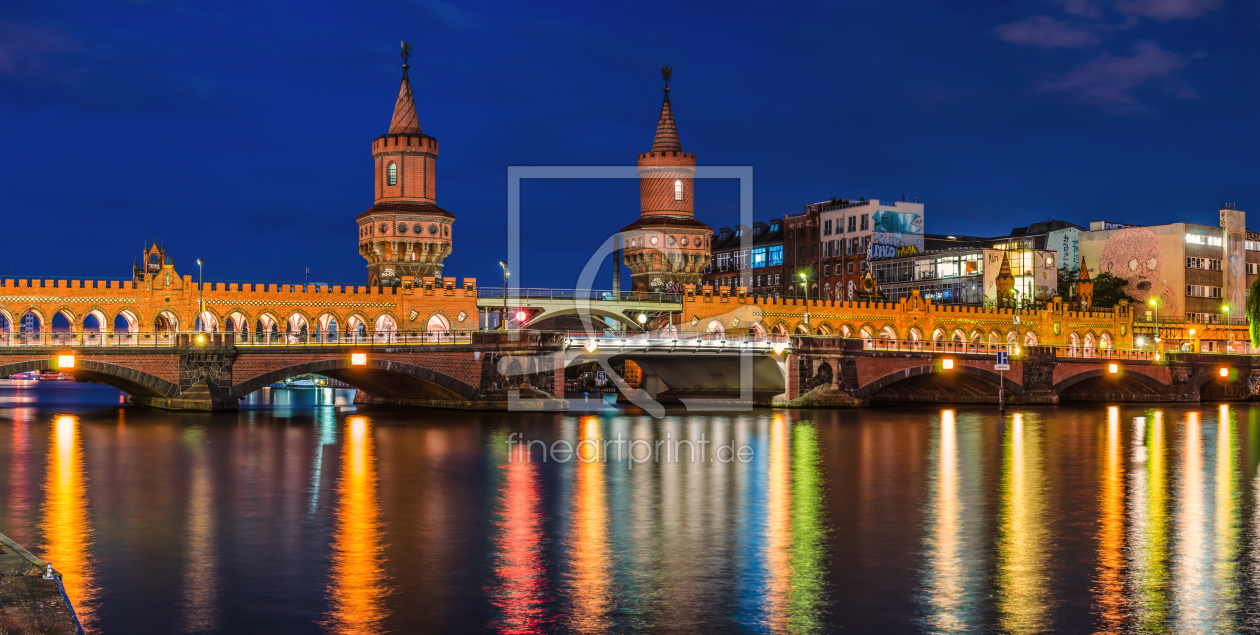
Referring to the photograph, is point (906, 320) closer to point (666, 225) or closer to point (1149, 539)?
point (666, 225)

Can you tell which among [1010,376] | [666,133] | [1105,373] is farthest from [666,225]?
[1105,373]

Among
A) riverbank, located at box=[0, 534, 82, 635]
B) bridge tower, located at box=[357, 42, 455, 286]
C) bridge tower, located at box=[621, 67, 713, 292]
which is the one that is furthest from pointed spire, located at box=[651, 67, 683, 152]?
riverbank, located at box=[0, 534, 82, 635]

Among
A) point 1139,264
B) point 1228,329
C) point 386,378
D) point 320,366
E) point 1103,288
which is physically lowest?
point 386,378

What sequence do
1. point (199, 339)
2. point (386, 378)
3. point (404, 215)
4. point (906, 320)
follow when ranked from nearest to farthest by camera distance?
point (199, 339), point (386, 378), point (404, 215), point (906, 320)

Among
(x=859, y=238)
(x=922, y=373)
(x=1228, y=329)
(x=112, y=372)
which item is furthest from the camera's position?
(x=859, y=238)

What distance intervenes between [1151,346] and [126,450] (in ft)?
344

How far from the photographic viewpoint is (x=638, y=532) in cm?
2853

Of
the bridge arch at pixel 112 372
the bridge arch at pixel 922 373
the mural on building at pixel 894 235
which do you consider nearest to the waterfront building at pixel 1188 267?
the mural on building at pixel 894 235

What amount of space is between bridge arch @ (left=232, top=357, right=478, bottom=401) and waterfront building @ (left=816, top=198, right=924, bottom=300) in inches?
2656

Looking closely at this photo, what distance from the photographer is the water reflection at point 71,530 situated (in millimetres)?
21453

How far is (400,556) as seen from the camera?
25.2m

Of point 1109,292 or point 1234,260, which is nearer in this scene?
point 1109,292

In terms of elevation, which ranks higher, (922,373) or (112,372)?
(112,372)

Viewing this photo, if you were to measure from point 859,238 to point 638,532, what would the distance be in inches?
4654
